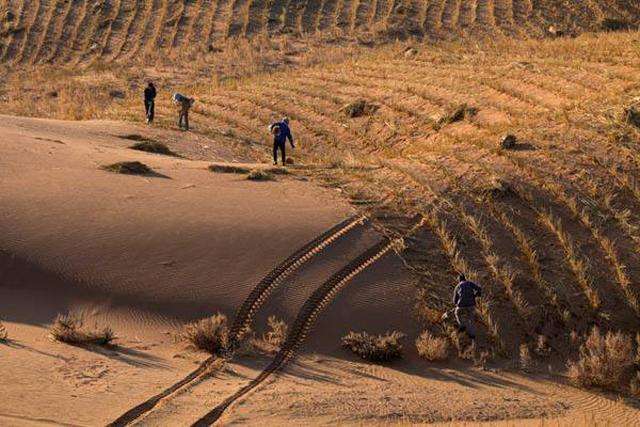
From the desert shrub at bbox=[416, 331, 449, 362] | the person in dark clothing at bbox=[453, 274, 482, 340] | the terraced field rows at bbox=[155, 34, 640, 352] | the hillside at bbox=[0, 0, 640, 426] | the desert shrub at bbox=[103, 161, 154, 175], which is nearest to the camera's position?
the hillside at bbox=[0, 0, 640, 426]

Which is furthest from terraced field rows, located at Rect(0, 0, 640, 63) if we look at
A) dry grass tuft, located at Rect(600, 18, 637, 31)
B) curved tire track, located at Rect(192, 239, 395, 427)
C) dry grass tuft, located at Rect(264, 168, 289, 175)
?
curved tire track, located at Rect(192, 239, 395, 427)

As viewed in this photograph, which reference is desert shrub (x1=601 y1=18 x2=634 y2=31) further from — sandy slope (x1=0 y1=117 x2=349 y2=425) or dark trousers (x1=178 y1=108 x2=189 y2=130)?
sandy slope (x1=0 y1=117 x2=349 y2=425)

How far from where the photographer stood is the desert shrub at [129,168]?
19.7 meters

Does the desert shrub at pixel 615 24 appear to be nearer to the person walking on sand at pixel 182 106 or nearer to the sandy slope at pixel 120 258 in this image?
the person walking on sand at pixel 182 106

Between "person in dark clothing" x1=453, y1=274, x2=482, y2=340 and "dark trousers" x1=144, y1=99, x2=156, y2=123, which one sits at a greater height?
"dark trousers" x1=144, y1=99, x2=156, y2=123

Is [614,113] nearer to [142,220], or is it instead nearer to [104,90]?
[142,220]

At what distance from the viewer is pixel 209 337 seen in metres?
13.2

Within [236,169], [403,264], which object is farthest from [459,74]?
[403,264]

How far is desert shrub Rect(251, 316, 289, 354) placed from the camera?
13.5 metres

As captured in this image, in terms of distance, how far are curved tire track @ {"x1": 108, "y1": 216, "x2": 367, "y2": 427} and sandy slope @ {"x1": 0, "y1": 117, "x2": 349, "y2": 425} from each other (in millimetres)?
164

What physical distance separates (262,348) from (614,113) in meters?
11.0

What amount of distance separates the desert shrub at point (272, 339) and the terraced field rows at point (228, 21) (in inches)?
1170

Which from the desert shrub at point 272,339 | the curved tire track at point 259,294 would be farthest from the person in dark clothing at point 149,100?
the desert shrub at point 272,339

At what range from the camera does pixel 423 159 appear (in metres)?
20.3
